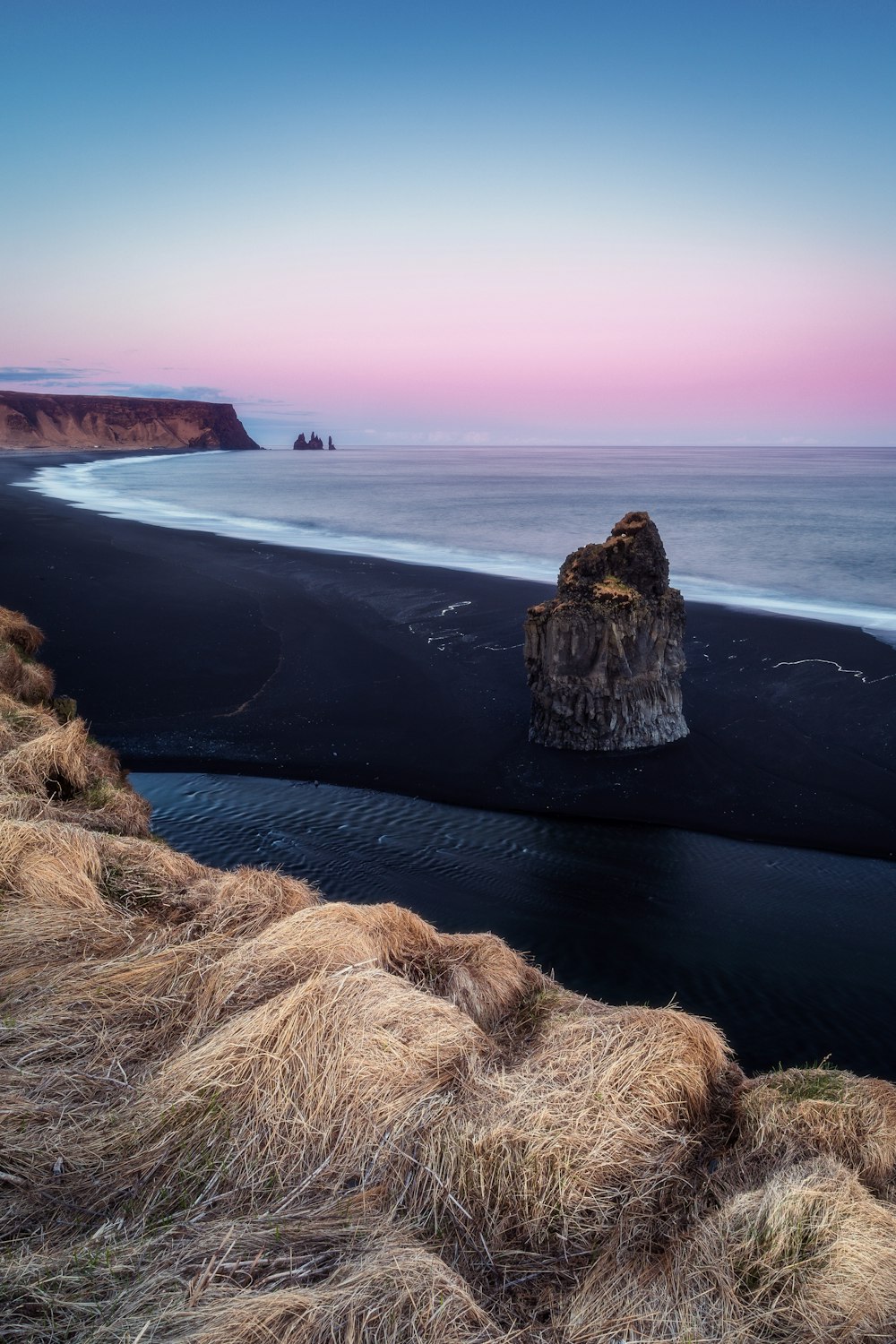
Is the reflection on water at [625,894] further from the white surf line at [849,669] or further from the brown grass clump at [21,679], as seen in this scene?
the white surf line at [849,669]

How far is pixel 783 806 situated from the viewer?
1148cm

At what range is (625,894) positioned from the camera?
31.7 ft

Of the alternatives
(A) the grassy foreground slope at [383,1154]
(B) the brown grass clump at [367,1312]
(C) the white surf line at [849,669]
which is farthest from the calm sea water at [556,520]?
(B) the brown grass clump at [367,1312]

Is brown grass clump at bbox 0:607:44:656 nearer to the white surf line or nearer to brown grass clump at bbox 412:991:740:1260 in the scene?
brown grass clump at bbox 412:991:740:1260

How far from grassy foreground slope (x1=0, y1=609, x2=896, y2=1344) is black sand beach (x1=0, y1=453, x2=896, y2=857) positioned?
764 centimetres

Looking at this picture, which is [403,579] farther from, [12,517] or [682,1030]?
[682,1030]

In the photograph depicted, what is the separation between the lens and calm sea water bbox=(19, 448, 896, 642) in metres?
30.6

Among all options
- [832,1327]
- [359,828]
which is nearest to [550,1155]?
[832,1327]

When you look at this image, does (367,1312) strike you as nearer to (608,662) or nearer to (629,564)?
(608,662)

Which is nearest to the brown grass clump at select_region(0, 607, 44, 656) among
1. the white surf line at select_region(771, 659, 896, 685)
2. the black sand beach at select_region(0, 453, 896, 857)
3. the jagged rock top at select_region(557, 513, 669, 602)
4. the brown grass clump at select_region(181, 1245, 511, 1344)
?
the black sand beach at select_region(0, 453, 896, 857)

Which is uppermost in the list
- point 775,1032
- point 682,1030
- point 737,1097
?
point 682,1030

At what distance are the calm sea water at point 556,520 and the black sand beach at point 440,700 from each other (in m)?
6.35

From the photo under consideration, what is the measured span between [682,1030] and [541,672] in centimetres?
955

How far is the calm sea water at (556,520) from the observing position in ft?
100
